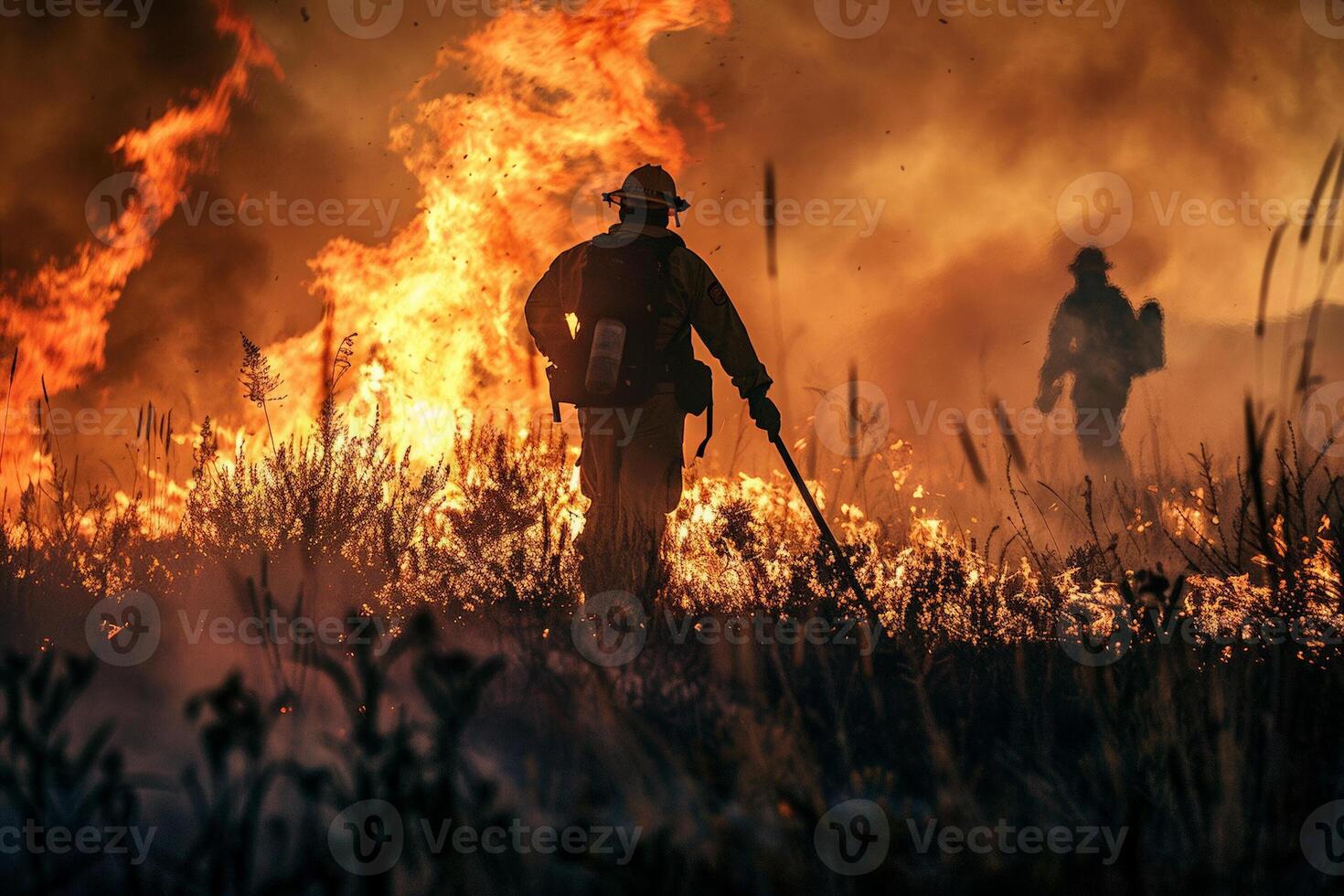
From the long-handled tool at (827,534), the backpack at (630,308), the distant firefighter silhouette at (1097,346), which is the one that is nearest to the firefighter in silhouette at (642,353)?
the backpack at (630,308)

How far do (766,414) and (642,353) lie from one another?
2.60 ft

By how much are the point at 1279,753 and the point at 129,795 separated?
2.37 metres

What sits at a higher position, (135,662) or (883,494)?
(883,494)

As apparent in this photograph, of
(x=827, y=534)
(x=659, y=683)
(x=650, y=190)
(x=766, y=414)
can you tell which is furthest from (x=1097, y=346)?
(x=659, y=683)

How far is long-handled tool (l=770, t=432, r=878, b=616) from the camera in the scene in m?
4.54

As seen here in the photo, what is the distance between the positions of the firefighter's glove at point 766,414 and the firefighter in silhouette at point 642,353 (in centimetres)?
9

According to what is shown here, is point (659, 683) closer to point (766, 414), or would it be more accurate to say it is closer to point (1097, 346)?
point (766, 414)

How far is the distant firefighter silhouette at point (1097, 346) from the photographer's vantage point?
9.38m

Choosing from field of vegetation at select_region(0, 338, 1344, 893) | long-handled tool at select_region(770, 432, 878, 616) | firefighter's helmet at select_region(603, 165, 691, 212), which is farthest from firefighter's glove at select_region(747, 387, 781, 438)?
firefighter's helmet at select_region(603, 165, 691, 212)

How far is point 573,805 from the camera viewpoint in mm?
2592

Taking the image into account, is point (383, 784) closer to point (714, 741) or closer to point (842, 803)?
point (842, 803)

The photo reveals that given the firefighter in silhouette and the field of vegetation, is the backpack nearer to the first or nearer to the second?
the firefighter in silhouette

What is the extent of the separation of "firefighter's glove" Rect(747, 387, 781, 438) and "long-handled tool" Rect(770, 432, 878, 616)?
6 centimetres

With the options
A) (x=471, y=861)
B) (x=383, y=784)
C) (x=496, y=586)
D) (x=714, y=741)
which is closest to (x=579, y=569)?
(x=496, y=586)
